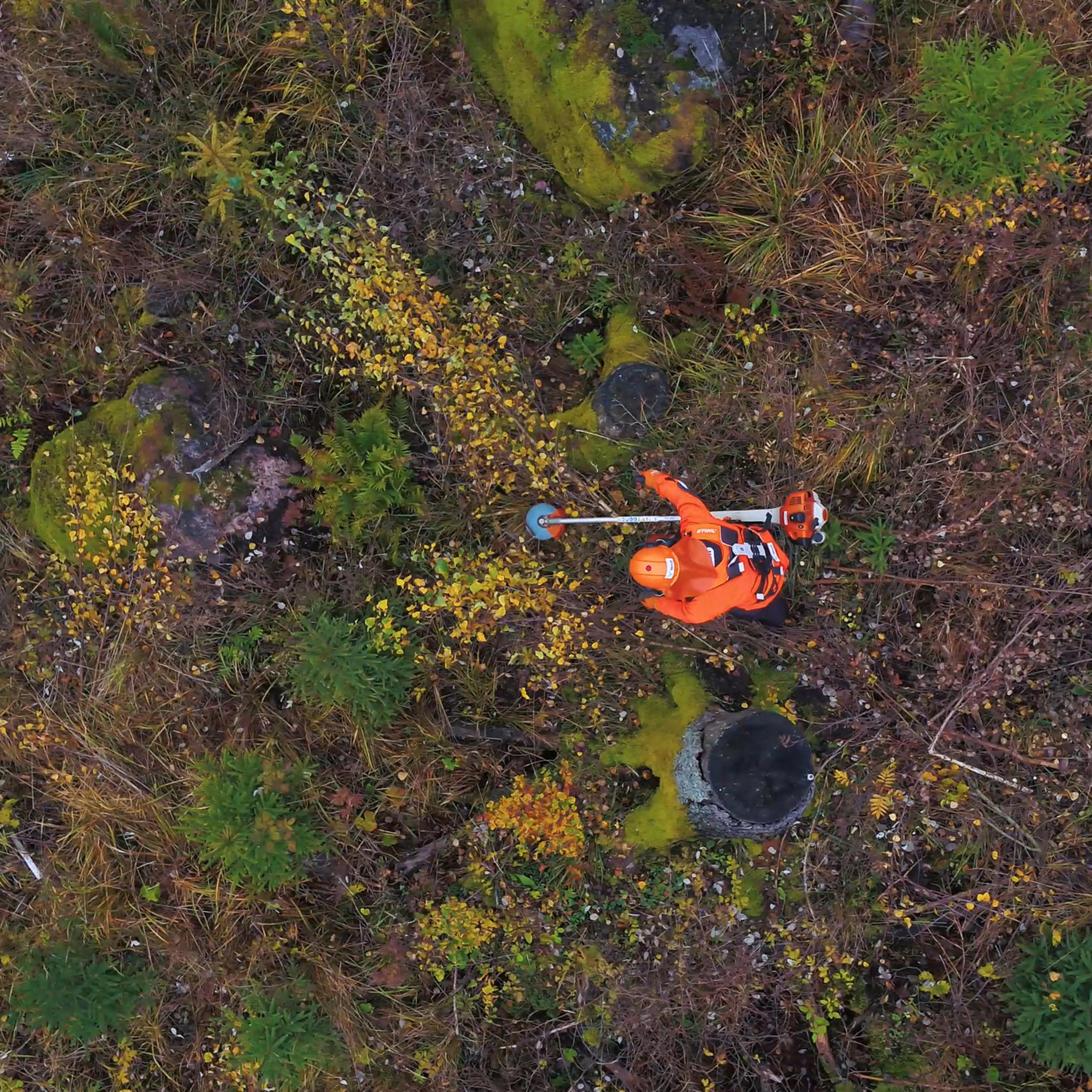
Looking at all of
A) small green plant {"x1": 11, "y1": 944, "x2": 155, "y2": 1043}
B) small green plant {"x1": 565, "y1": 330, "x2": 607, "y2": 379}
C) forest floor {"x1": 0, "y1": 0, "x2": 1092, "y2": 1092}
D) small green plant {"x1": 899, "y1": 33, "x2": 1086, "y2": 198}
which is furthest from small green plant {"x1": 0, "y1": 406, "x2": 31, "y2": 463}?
small green plant {"x1": 899, "y1": 33, "x2": 1086, "y2": 198}

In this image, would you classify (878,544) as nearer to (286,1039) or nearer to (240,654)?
(240,654)

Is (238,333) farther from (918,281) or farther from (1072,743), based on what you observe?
(1072,743)

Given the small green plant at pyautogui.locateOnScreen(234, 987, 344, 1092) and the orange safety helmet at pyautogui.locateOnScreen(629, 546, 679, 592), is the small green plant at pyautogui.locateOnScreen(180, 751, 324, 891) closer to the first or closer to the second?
the small green plant at pyautogui.locateOnScreen(234, 987, 344, 1092)

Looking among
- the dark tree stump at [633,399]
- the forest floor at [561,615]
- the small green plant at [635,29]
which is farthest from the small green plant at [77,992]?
the small green plant at [635,29]

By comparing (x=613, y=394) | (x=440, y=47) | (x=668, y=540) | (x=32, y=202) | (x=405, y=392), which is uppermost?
(x=32, y=202)

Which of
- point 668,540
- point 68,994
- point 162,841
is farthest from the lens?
point 162,841

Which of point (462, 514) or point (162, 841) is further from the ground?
point (462, 514)

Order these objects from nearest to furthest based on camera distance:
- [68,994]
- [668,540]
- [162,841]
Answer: [668,540], [68,994], [162,841]

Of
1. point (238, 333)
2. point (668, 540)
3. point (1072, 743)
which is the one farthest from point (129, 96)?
point (1072, 743)

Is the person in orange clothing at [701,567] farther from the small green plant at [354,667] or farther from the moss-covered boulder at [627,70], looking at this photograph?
the moss-covered boulder at [627,70]
